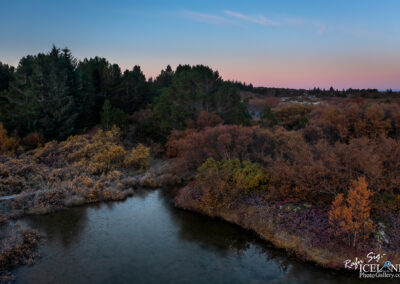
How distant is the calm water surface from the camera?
13.1m

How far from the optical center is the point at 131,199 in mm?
23422

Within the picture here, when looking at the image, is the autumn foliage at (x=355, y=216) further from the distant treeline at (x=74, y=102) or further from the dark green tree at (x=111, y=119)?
the dark green tree at (x=111, y=119)

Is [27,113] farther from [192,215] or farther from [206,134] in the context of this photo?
[192,215]

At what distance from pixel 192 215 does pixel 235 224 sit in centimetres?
326

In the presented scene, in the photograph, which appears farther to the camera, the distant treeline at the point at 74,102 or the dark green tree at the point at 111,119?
the dark green tree at the point at 111,119

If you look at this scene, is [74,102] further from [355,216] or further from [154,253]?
[355,216]

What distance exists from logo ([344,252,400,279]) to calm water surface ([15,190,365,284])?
2.25 ft

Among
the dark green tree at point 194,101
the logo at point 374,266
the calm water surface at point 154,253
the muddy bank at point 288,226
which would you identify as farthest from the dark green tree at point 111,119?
the logo at point 374,266

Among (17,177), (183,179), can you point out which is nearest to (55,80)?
(17,177)

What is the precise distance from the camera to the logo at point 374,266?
42.3 feet

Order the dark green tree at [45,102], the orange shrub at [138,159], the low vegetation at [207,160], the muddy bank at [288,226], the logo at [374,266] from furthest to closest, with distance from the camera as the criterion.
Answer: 1. the dark green tree at [45,102]
2. the orange shrub at [138,159]
3. the low vegetation at [207,160]
4. the muddy bank at [288,226]
5. the logo at [374,266]

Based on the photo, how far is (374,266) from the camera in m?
13.2

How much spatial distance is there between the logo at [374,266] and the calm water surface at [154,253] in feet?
2.25

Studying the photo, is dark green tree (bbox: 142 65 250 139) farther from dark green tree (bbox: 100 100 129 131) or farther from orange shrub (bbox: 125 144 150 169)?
orange shrub (bbox: 125 144 150 169)
